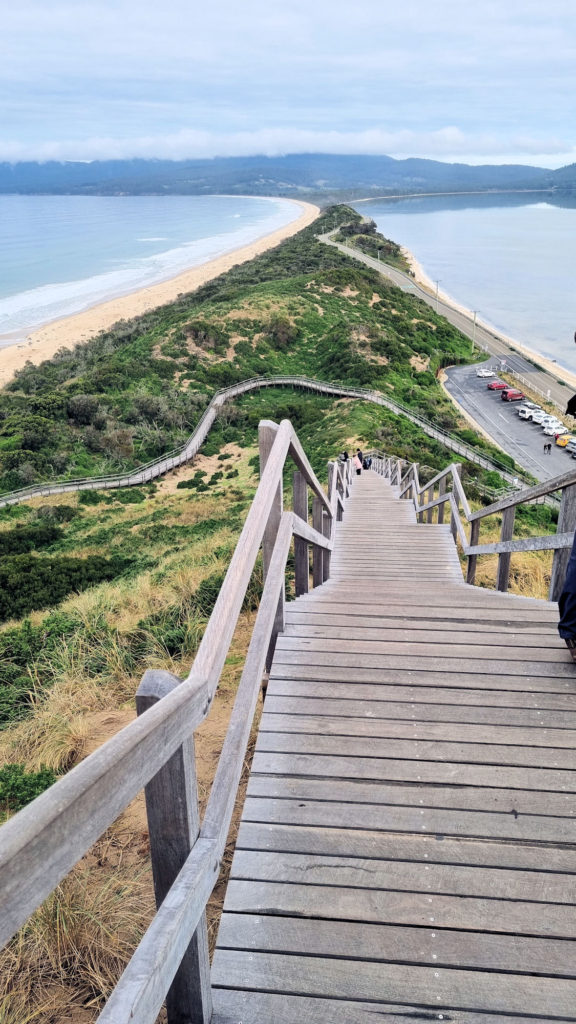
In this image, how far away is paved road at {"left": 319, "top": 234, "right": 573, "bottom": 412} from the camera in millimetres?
45625

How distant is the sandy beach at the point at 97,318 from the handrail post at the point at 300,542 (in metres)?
42.2

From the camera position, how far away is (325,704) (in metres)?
2.91

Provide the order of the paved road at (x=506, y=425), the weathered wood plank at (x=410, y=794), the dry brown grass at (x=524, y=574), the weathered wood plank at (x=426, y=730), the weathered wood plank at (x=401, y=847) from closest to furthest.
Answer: the weathered wood plank at (x=401, y=847) → the weathered wood plank at (x=410, y=794) → the weathered wood plank at (x=426, y=730) → the dry brown grass at (x=524, y=574) → the paved road at (x=506, y=425)

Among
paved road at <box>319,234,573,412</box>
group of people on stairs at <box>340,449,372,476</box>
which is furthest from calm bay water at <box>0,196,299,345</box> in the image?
group of people on stairs at <box>340,449,372,476</box>

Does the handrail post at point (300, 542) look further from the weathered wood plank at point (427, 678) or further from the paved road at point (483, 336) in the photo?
the paved road at point (483, 336)

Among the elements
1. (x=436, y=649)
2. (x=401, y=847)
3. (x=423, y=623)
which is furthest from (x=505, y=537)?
(x=401, y=847)

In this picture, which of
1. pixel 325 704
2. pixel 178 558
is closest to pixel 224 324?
pixel 178 558

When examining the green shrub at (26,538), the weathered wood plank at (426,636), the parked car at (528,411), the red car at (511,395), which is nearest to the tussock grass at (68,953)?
the weathered wood plank at (426,636)

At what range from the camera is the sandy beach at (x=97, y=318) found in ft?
156

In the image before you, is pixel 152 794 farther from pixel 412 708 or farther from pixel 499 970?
pixel 412 708

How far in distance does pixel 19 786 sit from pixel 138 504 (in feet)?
64.6

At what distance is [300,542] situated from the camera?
4090 mm

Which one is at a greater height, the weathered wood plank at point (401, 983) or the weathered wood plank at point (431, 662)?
the weathered wood plank at point (401, 983)

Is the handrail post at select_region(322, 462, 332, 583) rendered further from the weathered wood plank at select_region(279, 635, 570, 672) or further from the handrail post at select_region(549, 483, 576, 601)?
the weathered wood plank at select_region(279, 635, 570, 672)
